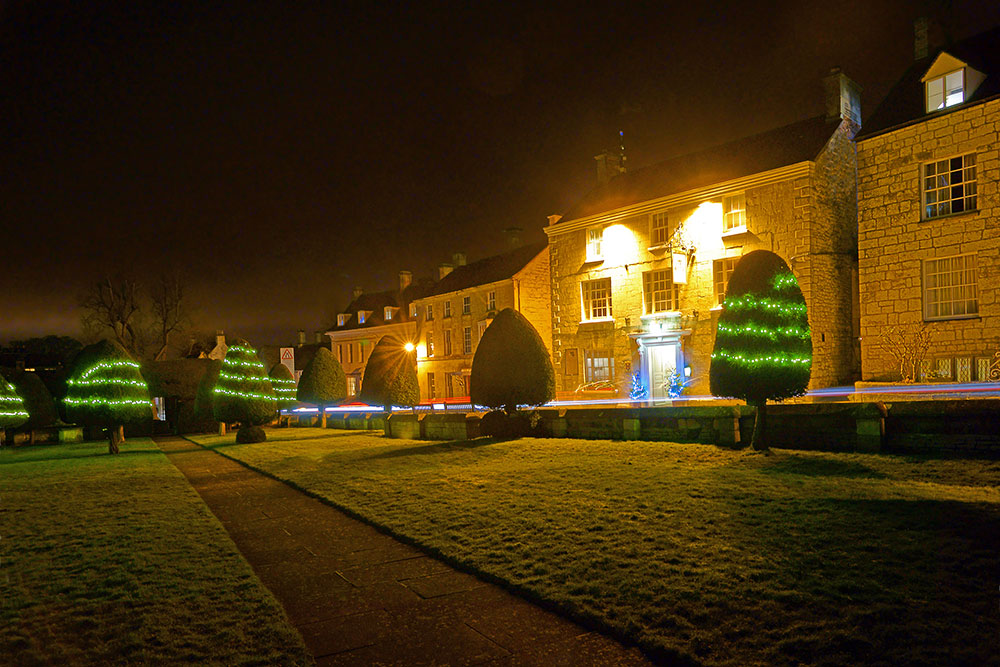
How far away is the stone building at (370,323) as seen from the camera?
1971 inches

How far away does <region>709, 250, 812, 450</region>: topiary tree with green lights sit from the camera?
11.3 m

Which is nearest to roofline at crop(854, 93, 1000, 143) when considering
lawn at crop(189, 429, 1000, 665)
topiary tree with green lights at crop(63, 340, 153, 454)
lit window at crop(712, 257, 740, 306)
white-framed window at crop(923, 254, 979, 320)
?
white-framed window at crop(923, 254, 979, 320)

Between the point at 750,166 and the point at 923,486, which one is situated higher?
the point at 750,166

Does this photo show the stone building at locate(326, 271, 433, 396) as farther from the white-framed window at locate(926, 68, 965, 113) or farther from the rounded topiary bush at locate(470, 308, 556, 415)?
the white-framed window at locate(926, 68, 965, 113)

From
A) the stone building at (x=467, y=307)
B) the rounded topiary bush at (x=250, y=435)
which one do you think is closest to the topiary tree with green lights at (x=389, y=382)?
the rounded topiary bush at (x=250, y=435)

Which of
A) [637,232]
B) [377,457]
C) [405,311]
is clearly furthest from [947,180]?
[405,311]

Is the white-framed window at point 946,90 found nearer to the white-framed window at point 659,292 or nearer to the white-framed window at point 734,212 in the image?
the white-framed window at point 734,212

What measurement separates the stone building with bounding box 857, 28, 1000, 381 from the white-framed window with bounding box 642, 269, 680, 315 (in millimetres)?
7486

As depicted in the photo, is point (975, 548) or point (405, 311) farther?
point (405, 311)

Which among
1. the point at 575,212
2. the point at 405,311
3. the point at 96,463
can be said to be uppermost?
the point at 575,212

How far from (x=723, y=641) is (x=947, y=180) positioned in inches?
834

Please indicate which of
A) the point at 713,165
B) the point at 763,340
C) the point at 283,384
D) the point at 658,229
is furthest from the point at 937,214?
the point at 283,384

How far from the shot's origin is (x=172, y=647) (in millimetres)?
4266

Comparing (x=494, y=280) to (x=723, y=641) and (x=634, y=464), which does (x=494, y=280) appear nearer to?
(x=634, y=464)
